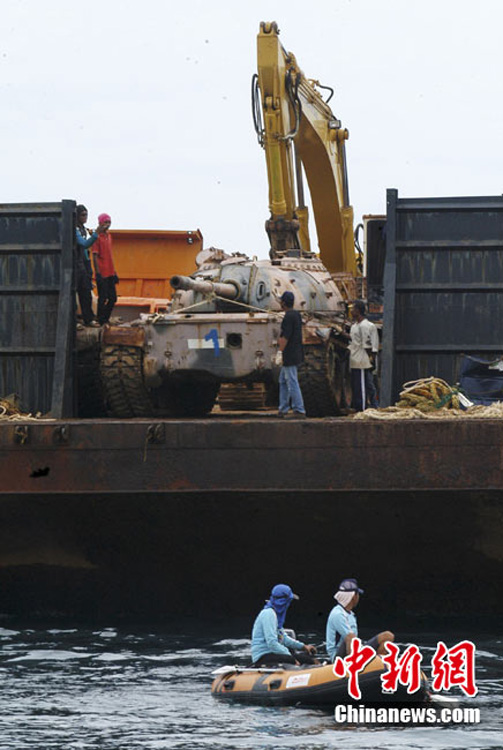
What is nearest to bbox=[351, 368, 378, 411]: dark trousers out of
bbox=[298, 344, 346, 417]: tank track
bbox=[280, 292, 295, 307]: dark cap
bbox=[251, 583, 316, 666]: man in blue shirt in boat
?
bbox=[298, 344, 346, 417]: tank track

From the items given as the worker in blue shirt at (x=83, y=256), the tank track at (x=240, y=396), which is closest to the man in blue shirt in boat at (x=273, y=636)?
the worker in blue shirt at (x=83, y=256)

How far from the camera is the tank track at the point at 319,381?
19047 mm

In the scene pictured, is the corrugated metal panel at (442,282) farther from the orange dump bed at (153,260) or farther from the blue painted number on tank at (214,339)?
the orange dump bed at (153,260)

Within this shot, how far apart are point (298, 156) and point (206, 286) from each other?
5.31 metres

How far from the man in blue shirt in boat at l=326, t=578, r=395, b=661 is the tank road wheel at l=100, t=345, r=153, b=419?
6.47 m

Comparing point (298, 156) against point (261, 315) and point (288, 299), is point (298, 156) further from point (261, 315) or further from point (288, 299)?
point (288, 299)

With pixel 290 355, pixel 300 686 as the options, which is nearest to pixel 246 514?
pixel 290 355

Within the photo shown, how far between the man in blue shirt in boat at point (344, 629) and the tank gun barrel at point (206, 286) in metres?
6.62

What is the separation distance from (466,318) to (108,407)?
4834mm

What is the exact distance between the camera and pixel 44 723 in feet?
40.9

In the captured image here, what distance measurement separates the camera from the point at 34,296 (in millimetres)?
18172

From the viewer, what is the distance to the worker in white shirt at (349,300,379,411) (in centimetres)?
1830

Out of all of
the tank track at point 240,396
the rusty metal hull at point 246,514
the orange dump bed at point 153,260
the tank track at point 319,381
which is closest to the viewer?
the rusty metal hull at point 246,514

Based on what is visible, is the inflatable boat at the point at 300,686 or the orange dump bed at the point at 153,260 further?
the orange dump bed at the point at 153,260
